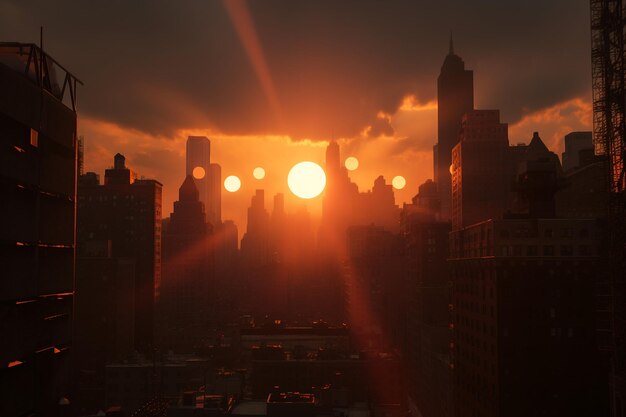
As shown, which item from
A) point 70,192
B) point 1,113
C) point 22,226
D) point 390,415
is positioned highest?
point 1,113

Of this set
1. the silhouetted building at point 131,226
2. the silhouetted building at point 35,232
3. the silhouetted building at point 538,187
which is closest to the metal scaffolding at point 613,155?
the silhouetted building at point 538,187

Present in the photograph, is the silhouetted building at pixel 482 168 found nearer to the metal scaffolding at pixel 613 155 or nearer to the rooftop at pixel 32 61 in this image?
the metal scaffolding at pixel 613 155

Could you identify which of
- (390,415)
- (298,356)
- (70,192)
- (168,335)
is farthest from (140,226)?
(70,192)

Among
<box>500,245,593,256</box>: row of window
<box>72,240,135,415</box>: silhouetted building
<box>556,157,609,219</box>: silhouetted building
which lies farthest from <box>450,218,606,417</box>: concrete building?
<box>72,240,135,415</box>: silhouetted building

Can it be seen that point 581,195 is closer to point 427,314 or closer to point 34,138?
point 427,314

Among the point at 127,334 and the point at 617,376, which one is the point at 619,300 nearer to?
the point at 617,376

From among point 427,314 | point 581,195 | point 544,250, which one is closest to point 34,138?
point 544,250
